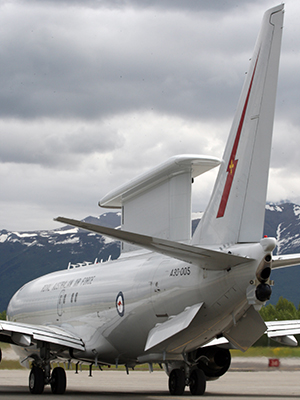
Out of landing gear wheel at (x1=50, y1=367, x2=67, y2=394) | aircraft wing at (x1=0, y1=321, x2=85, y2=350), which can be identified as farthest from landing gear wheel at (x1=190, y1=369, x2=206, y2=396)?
landing gear wheel at (x1=50, y1=367, x2=67, y2=394)

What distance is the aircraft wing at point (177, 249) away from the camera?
1095cm

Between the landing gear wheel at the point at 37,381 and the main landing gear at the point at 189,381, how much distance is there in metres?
3.82

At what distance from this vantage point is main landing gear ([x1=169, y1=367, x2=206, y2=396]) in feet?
55.0

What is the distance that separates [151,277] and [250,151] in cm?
434

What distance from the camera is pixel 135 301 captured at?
15.7 meters

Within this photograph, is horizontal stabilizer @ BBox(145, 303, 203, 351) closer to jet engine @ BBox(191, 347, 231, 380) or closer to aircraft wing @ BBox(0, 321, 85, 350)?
jet engine @ BBox(191, 347, 231, 380)

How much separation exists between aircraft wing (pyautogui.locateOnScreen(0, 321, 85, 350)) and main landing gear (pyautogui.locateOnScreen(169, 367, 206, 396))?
3068mm

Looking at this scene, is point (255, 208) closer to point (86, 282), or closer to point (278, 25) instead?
point (278, 25)

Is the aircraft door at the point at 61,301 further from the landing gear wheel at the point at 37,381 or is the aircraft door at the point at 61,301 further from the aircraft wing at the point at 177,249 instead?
the aircraft wing at the point at 177,249

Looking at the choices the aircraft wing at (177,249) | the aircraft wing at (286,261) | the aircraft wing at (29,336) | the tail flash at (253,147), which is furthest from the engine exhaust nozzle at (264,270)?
the aircraft wing at (29,336)

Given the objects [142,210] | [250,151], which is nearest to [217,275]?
[250,151]

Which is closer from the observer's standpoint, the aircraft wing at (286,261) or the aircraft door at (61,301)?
the aircraft wing at (286,261)

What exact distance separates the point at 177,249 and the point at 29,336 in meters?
6.76

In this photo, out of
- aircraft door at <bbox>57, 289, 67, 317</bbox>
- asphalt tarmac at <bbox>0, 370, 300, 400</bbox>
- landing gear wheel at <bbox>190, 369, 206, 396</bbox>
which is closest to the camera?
asphalt tarmac at <bbox>0, 370, 300, 400</bbox>
